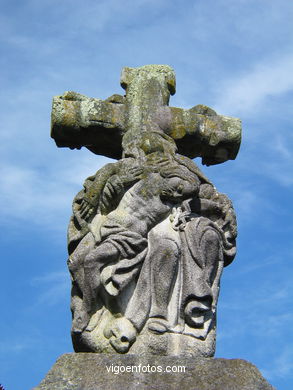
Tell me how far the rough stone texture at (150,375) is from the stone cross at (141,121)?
2.73 metres

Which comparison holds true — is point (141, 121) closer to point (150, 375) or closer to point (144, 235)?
point (144, 235)

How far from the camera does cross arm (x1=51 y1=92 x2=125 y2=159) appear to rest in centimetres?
1059

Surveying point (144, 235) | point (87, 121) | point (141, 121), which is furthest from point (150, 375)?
point (87, 121)

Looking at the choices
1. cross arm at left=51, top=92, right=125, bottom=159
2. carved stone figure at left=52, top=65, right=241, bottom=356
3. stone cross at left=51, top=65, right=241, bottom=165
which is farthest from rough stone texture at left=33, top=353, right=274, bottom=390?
cross arm at left=51, top=92, right=125, bottom=159

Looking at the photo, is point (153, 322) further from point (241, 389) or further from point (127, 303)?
point (241, 389)

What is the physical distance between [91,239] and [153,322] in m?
1.12

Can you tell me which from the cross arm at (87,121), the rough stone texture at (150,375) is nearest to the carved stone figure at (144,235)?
the cross arm at (87,121)

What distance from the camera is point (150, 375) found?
330 inches

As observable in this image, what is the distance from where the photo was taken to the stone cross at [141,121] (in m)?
10.6

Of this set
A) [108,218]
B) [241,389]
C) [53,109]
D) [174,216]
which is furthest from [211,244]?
[53,109]

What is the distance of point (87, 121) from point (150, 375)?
3.39 m

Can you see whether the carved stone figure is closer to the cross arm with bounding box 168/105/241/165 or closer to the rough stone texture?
the cross arm with bounding box 168/105/241/165

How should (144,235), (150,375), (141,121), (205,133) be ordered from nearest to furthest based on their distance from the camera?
(150,375), (144,235), (141,121), (205,133)

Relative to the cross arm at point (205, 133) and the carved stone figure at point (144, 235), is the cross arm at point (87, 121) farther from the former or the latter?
the cross arm at point (205, 133)
